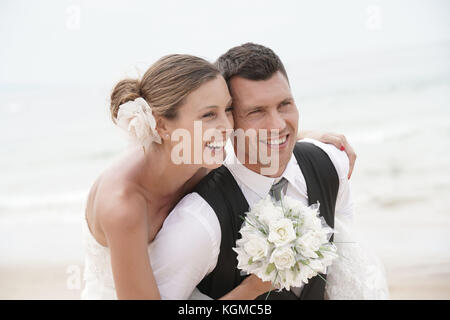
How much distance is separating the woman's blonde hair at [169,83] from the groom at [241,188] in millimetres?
237

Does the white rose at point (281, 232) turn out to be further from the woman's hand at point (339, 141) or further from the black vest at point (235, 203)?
the woman's hand at point (339, 141)

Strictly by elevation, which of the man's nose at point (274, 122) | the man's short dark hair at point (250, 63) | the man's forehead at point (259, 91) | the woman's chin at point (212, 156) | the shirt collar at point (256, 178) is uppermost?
the man's short dark hair at point (250, 63)

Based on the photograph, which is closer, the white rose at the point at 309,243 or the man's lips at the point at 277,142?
the white rose at the point at 309,243

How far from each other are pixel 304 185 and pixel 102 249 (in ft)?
4.58

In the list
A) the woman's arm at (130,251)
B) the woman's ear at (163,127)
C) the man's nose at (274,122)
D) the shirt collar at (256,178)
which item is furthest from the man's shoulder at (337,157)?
the woman's arm at (130,251)

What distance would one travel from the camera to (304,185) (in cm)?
302

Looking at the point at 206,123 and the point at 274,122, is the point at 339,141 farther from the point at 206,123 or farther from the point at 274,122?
the point at 206,123

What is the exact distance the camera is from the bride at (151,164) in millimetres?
2607

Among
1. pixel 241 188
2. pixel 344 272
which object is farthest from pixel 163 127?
pixel 344 272

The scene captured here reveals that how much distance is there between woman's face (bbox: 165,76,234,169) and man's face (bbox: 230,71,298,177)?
0.10 m

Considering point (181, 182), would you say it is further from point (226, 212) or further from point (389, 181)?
point (389, 181)

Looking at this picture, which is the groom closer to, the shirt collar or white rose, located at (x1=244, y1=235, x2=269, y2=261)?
the shirt collar

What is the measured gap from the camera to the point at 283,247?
2486 mm
